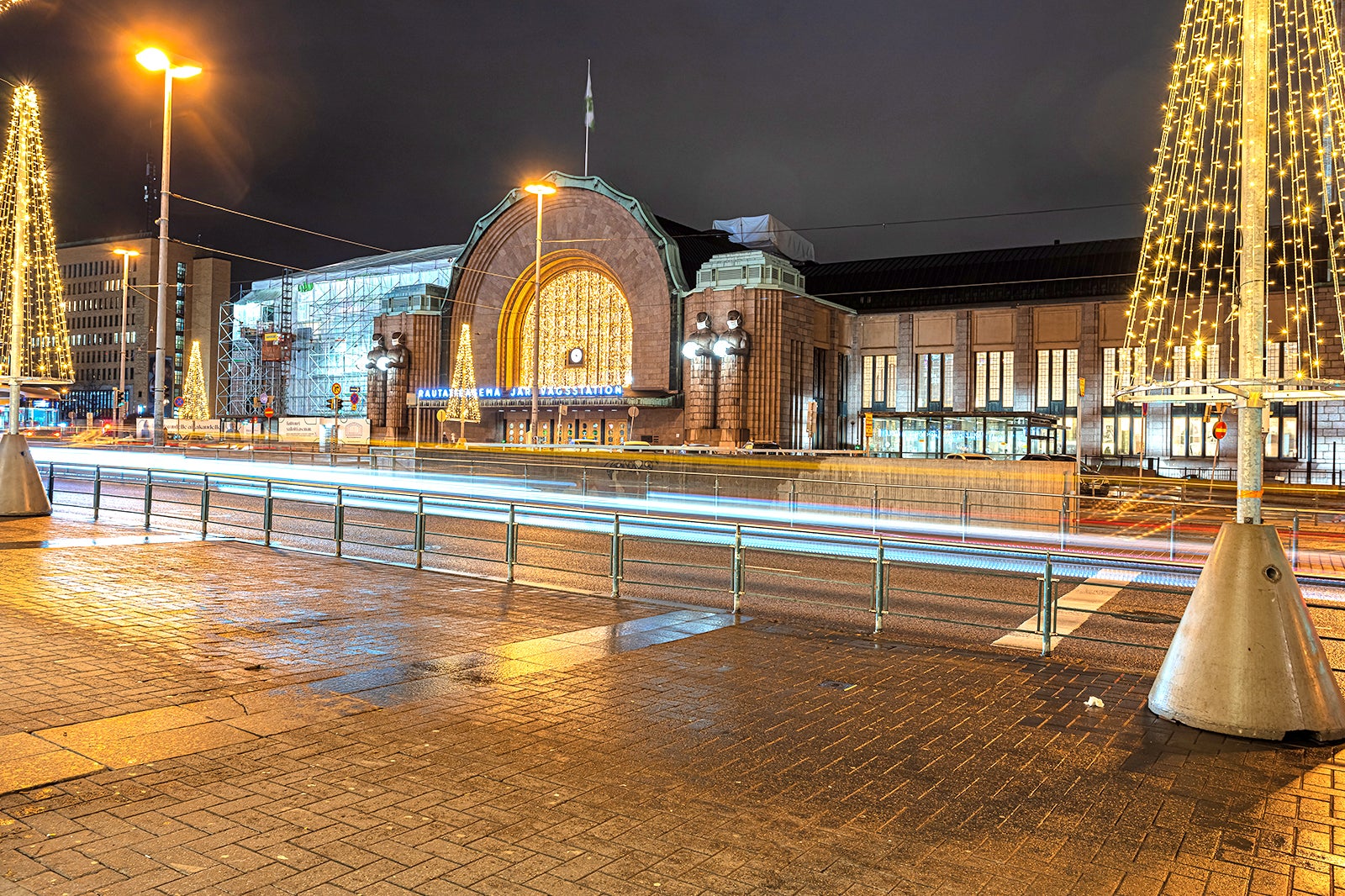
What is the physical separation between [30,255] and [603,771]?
18433 mm

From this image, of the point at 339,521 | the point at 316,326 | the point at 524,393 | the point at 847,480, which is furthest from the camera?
the point at 316,326

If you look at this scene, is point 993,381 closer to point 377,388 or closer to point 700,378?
point 700,378

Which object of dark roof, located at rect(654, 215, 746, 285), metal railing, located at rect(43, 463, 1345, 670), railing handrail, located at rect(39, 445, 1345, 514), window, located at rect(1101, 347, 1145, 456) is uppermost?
dark roof, located at rect(654, 215, 746, 285)

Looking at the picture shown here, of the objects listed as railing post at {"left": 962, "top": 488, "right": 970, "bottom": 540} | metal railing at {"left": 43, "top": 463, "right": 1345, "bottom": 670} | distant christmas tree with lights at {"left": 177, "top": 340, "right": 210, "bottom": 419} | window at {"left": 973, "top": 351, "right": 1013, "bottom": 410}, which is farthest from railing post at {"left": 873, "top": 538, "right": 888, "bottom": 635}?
distant christmas tree with lights at {"left": 177, "top": 340, "right": 210, "bottom": 419}

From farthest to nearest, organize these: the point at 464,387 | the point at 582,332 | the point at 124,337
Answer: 1. the point at 582,332
2. the point at 464,387
3. the point at 124,337

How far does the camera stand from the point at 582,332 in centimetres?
5866

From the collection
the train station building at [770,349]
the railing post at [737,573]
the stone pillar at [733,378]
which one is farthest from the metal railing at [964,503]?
the stone pillar at [733,378]

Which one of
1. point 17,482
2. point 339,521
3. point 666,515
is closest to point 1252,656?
point 339,521

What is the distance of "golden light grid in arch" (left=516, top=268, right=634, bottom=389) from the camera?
5738 cm

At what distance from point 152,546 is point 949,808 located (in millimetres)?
13921

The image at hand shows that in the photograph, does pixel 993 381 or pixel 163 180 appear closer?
pixel 163 180

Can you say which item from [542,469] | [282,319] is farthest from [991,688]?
[282,319]

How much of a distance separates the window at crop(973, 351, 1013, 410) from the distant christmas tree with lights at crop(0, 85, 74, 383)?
45.4 metres

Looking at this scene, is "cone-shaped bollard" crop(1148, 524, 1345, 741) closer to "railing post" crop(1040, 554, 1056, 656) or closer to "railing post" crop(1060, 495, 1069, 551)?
"railing post" crop(1040, 554, 1056, 656)
